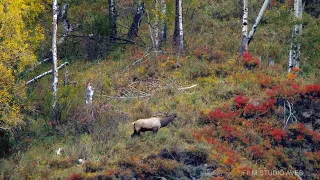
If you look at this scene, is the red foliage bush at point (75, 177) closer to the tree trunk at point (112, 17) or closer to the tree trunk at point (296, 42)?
the tree trunk at point (296, 42)

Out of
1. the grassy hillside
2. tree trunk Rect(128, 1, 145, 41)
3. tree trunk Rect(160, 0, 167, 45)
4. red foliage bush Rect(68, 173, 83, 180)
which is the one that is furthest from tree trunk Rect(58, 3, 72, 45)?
red foliage bush Rect(68, 173, 83, 180)

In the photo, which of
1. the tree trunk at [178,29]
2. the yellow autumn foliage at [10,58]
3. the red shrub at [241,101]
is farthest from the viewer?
the tree trunk at [178,29]

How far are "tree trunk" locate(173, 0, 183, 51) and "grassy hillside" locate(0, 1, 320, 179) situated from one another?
0.60 m

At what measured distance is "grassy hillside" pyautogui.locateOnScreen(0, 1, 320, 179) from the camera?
59.7ft

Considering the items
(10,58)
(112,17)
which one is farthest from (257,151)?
(112,17)

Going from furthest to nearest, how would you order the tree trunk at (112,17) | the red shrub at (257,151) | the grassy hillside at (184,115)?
1. the tree trunk at (112,17)
2. the red shrub at (257,151)
3. the grassy hillside at (184,115)

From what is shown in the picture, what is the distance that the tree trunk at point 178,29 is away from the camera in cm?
2736

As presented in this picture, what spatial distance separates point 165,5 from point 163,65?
13.2ft

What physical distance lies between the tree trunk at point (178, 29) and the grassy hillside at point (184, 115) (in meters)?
0.60

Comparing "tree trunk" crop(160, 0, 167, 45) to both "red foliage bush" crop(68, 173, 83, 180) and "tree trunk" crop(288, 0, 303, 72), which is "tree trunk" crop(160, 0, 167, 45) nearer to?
"tree trunk" crop(288, 0, 303, 72)

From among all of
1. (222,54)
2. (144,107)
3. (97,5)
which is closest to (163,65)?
(222,54)

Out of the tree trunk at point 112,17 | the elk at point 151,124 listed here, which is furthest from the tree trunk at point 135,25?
the elk at point 151,124

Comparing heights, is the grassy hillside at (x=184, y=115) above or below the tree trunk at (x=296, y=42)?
below

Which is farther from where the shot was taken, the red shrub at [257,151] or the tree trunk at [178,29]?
the tree trunk at [178,29]
